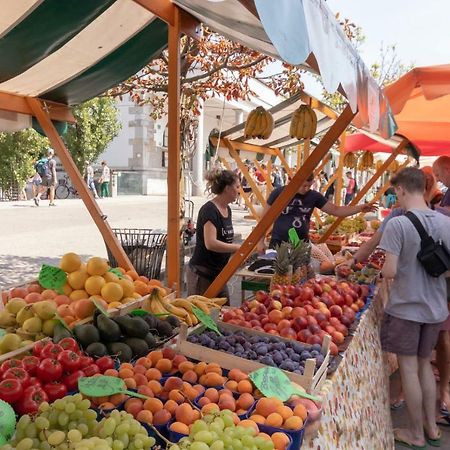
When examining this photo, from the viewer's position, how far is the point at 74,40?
11.1 feet

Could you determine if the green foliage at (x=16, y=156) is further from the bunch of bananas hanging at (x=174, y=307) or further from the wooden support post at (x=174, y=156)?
the bunch of bananas hanging at (x=174, y=307)

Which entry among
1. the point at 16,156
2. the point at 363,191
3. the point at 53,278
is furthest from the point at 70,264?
the point at 16,156

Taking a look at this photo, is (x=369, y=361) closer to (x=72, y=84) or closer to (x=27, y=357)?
(x=27, y=357)

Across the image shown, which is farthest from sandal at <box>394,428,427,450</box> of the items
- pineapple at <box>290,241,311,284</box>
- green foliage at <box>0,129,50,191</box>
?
green foliage at <box>0,129,50,191</box>

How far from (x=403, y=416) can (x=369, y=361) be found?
1196 millimetres

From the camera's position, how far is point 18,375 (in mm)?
1873

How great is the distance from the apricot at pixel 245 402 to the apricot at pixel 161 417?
30 cm

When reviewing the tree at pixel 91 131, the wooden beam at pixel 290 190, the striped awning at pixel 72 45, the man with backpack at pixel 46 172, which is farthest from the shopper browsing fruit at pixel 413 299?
the tree at pixel 91 131

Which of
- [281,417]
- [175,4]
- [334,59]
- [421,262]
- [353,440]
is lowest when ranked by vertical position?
[353,440]

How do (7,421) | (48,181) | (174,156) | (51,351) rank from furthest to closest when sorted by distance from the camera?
(48,181), (174,156), (51,351), (7,421)

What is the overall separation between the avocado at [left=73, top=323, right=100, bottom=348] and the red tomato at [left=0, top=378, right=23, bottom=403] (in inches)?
19.0

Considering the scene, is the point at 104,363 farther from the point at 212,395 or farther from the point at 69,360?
the point at 212,395

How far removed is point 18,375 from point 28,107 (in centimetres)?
317

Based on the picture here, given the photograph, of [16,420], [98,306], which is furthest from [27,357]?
[98,306]
